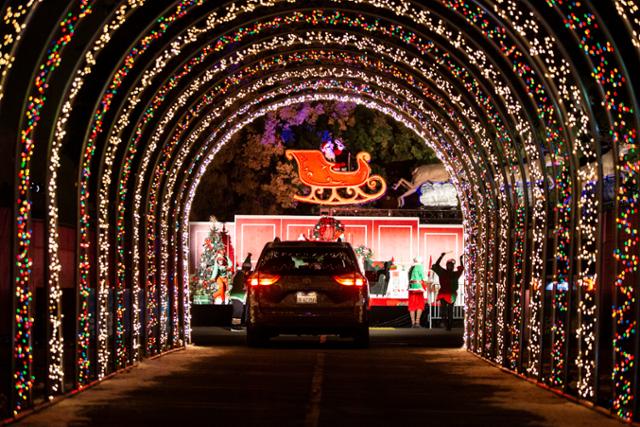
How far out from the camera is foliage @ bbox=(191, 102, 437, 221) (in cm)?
4022

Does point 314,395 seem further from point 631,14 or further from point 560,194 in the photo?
point 631,14

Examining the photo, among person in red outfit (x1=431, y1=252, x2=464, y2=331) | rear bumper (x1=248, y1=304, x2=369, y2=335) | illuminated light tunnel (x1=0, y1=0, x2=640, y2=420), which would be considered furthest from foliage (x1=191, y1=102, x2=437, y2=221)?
rear bumper (x1=248, y1=304, x2=369, y2=335)

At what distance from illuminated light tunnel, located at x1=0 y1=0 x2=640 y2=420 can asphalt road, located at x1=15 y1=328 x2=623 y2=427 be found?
16.0 inches

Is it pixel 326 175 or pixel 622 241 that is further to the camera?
pixel 326 175

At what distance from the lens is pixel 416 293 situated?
3142cm

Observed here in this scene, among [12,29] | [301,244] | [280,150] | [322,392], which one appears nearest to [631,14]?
[12,29]

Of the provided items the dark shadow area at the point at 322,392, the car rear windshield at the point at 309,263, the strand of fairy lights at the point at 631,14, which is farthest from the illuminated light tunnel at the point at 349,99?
the car rear windshield at the point at 309,263

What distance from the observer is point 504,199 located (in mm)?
16953

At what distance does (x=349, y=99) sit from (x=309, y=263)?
116 inches

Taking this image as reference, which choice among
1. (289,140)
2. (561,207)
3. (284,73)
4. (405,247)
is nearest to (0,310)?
(284,73)

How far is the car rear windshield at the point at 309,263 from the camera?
19655 millimetres

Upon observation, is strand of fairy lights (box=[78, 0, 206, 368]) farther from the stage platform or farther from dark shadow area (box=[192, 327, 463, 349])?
the stage platform

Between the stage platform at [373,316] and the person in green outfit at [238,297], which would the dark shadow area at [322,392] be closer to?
the person in green outfit at [238,297]

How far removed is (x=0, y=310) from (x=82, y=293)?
7750mm
